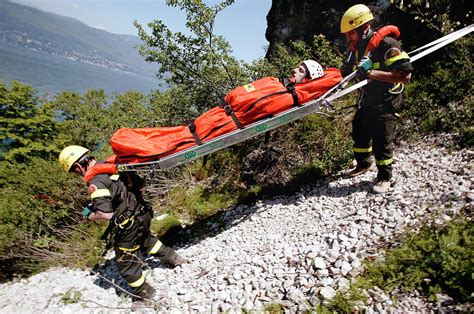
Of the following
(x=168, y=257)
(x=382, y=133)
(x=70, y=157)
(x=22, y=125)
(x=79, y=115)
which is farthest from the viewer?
(x=79, y=115)

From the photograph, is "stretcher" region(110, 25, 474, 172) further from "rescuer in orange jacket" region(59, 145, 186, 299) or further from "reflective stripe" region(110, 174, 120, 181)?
"rescuer in orange jacket" region(59, 145, 186, 299)

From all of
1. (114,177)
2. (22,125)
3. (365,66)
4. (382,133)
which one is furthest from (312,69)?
(22,125)

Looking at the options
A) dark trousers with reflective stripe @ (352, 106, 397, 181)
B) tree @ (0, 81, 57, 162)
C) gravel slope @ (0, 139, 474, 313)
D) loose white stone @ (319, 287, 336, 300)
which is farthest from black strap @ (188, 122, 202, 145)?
tree @ (0, 81, 57, 162)

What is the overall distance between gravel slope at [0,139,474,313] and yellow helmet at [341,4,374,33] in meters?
2.68

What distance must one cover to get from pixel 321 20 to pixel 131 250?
31.5 feet

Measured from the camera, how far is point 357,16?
183 inches

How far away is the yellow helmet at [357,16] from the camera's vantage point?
15.2ft

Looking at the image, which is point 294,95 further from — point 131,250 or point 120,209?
point 131,250

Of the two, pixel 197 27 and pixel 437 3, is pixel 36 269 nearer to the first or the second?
pixel 197 27

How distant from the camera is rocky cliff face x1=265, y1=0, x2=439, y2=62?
8227 millimetres

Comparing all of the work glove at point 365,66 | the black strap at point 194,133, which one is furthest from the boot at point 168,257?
the work glove at point 365,66

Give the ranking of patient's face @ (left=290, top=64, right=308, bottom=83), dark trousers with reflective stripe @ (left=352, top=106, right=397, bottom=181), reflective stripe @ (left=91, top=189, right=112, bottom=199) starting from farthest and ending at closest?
dark trousers with reflective stripe @ (left=352, top=106, right=397, bottom=181), patient's face @ (left=290, top=64, right=308, bottom=83), reflective stripe @ (left=91, top=189, right=112, bottom=199)

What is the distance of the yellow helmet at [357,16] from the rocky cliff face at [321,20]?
4149mm

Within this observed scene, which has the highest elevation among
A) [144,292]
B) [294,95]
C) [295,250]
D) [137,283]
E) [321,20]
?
[321,20]
